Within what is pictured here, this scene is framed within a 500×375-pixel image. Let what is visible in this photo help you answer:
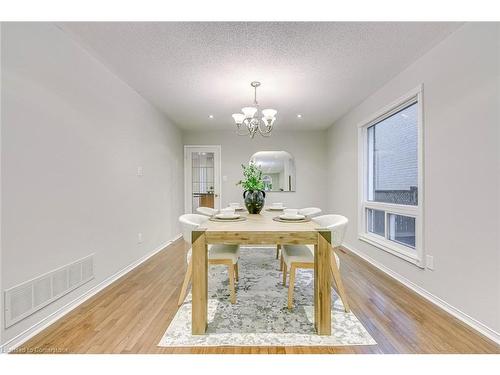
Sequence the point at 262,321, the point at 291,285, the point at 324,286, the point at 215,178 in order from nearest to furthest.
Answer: the point at 324,286, the point at 262,321, the point at 291,285, the point at 215,178

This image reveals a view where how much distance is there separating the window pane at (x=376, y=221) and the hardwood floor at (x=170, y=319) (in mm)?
838

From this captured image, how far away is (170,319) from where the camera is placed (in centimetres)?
189

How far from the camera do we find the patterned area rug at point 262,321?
1.61 meters

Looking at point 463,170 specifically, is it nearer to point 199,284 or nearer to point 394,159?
point 394,159

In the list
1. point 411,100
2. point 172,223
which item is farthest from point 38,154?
point 411,100

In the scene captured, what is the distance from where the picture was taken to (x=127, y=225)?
301 centimetres

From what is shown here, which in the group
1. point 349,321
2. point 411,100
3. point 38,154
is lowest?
point 349,321

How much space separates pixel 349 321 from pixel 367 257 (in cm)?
187

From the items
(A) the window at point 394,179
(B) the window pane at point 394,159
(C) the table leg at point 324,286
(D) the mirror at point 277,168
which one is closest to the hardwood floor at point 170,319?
(C) the table leg at point 324,286

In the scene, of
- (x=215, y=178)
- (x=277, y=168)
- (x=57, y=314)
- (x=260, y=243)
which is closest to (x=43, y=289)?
(x=57, y=314)

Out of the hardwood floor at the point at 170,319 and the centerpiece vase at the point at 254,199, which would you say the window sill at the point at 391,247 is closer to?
the hardwood floor at the point at 170,319

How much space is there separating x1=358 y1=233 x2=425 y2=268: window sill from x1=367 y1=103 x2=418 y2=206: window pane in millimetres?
549

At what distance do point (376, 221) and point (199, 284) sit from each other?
290cm

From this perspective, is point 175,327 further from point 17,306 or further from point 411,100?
point 411,100
